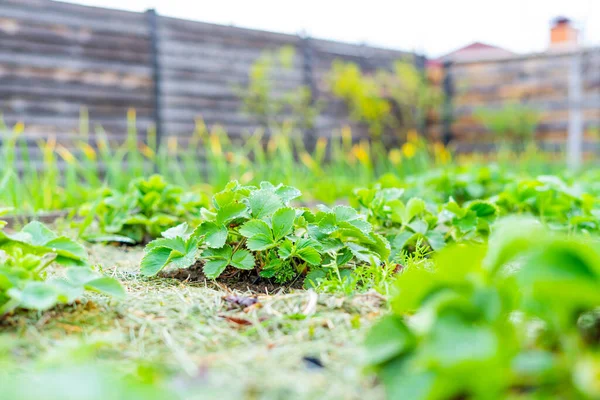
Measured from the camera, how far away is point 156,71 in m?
5.83

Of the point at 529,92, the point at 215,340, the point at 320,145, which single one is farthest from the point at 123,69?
the point at 529,92

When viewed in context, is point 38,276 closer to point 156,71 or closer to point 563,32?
point 156,71

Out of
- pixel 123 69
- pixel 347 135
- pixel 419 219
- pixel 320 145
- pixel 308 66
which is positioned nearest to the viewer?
pixel 419 219

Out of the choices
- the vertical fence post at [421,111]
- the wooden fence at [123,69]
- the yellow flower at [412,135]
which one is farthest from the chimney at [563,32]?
the wooden fence at [123,69]

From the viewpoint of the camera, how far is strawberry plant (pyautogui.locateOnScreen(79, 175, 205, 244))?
6.68 feet

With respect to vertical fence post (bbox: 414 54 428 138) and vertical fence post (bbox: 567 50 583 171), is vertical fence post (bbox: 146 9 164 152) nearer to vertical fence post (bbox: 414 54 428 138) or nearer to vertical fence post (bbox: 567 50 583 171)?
vertical fence post (bbox: 414 54 428 138)

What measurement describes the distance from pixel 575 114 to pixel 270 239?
6.83 meters

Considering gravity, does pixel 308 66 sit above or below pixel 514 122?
above

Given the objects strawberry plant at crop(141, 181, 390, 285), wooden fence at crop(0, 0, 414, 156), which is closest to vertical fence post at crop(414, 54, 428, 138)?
wooden fence at crop(0, 0, 414, 156)

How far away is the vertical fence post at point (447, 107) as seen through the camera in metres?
8.04

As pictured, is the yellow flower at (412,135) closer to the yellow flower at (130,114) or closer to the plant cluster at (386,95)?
the plant cluster at (386,95)

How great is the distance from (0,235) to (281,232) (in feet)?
1.92

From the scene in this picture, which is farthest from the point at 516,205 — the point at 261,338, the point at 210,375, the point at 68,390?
the point at 68,390

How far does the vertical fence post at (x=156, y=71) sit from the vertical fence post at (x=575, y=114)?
203 inches
